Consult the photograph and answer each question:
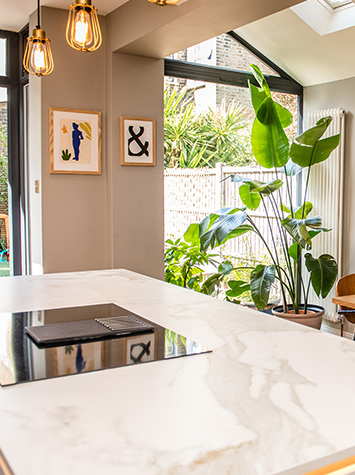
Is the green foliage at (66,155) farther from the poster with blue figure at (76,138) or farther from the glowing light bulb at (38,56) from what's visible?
the glowing light bulb at (38,56)

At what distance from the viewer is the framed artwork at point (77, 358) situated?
1161 millimetres

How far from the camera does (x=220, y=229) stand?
392 cm

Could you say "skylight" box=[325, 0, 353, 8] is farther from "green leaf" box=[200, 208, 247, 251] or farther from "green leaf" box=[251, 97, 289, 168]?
"green leaf" box=[200, 208, 247, 251]

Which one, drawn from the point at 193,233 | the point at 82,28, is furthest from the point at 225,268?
the point at 82,28

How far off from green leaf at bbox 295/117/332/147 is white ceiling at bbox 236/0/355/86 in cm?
97

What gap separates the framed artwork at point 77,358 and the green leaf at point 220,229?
258 centimetres

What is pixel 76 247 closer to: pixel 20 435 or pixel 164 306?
pixel 164 306

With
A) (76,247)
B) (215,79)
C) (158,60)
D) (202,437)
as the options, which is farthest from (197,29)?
(202,437)

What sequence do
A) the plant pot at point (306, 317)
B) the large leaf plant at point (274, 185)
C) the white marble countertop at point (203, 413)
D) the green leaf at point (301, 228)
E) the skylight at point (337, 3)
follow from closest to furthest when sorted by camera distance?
the white marble countertop at point (203, 413) < the green leaf at point (301, 228) < the large leaf plant at point (274, 185) < the plant pot at point (306, 317) < the skylight at point (337, 3)

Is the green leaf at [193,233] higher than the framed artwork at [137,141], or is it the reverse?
the framed artwork at [137,141]

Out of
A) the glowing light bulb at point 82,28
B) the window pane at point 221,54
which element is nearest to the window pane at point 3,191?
the window pane at point 221,54

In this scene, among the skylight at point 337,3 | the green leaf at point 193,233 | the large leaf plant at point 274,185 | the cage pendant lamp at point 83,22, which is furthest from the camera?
the green leaf at point 193,233

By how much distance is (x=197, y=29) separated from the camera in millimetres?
3525

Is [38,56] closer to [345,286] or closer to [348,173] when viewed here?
[345,286]
